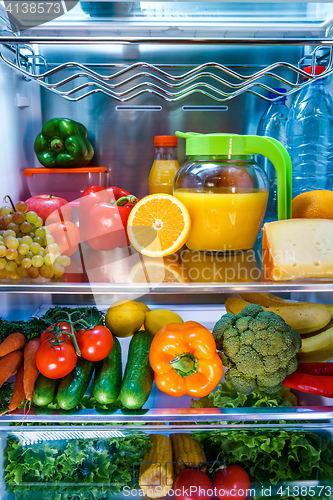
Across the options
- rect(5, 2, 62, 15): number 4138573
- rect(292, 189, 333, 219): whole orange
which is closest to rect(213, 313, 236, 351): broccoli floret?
rect(292, 189, 333, 219): whole orange

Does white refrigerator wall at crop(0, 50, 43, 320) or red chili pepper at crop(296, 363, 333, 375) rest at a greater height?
white refrigerator wall at crop(0, 50, 43, 320)

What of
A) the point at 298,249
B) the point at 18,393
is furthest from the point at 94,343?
the point at 298,249

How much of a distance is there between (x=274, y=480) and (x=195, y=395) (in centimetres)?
32

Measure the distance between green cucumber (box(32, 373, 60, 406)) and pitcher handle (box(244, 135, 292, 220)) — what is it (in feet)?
2.48

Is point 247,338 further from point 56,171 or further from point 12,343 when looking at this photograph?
point 56,171

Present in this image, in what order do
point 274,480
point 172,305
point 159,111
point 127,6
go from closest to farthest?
point 274,480 < point 127,6 < point 159,111 < point 172,305

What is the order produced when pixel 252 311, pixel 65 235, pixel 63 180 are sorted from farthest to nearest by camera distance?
pixel 63 180 < pixel 252 311 < pixel 65 235

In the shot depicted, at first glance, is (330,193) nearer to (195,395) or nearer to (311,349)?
(311,349)

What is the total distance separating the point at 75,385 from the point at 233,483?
0.51 meters

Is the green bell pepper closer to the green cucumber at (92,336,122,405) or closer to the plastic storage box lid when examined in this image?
the plastic storage box lid

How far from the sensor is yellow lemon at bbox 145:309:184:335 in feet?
3.87

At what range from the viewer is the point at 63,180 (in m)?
1.16

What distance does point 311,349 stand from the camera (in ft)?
3.60

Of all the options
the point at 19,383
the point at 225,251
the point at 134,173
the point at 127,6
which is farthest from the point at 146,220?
the point at 127,6
